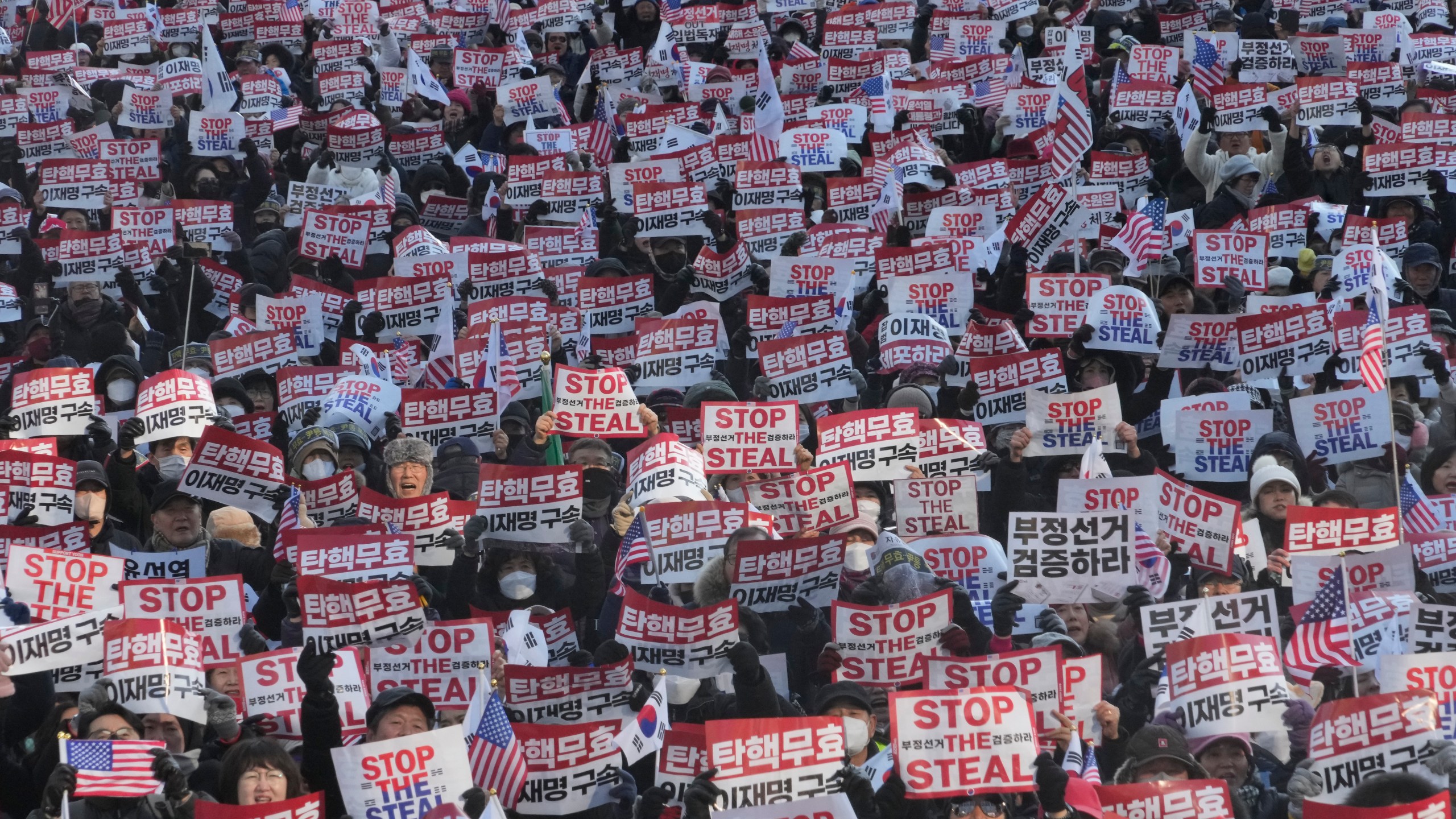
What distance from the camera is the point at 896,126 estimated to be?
18.2 meters

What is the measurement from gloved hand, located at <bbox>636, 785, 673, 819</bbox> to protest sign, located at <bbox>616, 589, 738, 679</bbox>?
40.8 inches

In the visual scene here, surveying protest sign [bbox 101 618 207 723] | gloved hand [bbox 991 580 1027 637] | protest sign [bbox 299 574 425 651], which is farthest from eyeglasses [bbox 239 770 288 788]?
gloved hand [bbox 991 580 1027 637]

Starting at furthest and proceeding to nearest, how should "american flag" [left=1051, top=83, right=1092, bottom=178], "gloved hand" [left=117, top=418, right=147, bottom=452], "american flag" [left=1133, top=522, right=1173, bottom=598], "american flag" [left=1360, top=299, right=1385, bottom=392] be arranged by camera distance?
1. "american flag" [left=1051, top=83, right=1092, bottom=178]
2. "gloved hand" [left=117, top=418, right=147, bottom=452]
3. "american flag" [left=1360, top=299, right=1385, bottom=392]
4. "american flag" [left=1133, top=522, right=1173, bottom=598]

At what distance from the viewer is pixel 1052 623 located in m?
9.50

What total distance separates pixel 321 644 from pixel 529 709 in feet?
3.12

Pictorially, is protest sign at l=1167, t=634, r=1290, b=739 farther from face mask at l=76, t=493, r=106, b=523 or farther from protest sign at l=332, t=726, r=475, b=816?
face mask at l=76, t=493, r=106, b=523

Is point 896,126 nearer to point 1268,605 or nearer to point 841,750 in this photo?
point 1268,605

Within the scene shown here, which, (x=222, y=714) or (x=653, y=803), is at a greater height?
(x=222, y=714)

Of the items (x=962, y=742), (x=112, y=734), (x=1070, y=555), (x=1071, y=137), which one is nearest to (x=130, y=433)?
(x=112, y=734)

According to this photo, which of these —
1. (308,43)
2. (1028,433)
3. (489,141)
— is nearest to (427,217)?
(489,141)

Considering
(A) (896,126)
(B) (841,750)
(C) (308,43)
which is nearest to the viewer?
(B) (841,750)

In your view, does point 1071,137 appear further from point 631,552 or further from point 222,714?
point 222,714

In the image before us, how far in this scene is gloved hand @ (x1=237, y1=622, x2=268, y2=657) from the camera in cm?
937

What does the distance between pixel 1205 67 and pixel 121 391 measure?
9.66m
